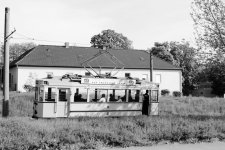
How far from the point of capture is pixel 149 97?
22266 millimetres

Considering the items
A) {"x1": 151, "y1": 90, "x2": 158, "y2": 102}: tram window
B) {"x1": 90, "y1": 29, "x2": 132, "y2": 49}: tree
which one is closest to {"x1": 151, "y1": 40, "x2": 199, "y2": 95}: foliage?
{"x1": 90, "y1": 29, "x2": 132, "y2": 49}: tree

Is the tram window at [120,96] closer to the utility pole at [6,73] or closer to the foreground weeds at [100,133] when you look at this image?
the utility pole at [6,73]

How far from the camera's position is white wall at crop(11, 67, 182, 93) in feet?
150

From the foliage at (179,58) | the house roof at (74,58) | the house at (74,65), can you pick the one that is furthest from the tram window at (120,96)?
the foliage at (179,58)

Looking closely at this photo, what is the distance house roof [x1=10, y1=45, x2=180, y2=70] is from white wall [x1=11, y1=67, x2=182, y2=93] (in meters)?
0.57

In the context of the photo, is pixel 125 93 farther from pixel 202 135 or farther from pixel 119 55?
pixel 119 55

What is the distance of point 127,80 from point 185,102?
17993 mm

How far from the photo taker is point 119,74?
50.9m

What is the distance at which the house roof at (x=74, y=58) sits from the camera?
4781 cm

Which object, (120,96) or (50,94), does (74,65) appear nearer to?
(120,96)

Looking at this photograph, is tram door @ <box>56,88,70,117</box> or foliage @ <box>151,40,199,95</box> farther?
foliage @ <box>151,40,199,95</box>

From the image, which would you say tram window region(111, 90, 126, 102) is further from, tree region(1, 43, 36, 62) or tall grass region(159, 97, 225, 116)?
tree region(1, 43, 36, 62)

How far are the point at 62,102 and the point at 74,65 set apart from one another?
29710 millimetres

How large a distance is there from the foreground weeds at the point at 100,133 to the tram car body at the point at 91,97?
5949mm
